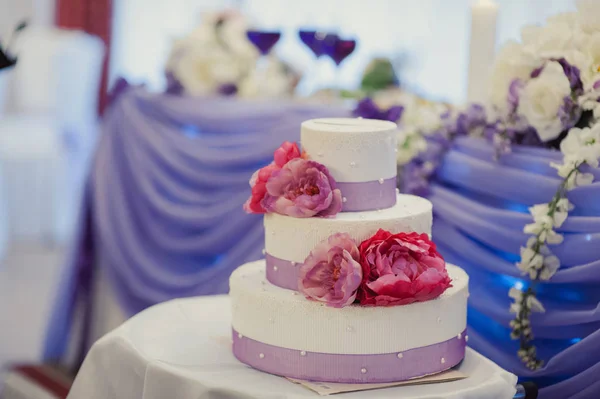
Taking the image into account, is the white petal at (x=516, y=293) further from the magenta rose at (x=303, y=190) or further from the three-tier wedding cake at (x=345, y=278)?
the magenta rose at (x=303, y=190)

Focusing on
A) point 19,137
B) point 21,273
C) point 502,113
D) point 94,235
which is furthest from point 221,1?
point 502,113

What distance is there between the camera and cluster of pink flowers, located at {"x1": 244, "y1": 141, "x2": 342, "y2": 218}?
150 cm

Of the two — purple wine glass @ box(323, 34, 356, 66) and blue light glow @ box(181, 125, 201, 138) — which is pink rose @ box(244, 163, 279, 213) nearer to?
purple wine glass @ box(323, 34, 356, 66)

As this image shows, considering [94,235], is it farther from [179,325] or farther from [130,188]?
[179,325]

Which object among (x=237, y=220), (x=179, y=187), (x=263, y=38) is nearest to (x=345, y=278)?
(x=237, y=220)

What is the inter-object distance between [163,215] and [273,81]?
626 millimetres

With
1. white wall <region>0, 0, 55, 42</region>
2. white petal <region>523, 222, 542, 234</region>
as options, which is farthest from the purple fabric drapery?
white wall <region>0, 0, 55, 42</region>

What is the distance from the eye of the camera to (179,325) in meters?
1.73

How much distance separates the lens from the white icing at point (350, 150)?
156 cm

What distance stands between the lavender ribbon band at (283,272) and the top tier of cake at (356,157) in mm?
141

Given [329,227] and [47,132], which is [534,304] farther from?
[47,132]

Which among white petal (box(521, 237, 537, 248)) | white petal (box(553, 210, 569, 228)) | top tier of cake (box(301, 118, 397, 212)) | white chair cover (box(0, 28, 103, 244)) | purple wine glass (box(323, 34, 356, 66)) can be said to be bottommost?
white chair cover (box(0, 28, 103, 244))

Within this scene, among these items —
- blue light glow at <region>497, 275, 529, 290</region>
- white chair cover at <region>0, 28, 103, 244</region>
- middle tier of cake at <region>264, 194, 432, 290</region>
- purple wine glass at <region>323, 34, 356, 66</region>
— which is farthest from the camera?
white chair cover at <region>0, 28, 103, 244</region>

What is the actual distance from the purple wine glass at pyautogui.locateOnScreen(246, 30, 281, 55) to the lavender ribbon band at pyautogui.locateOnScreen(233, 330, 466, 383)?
1496 mm
